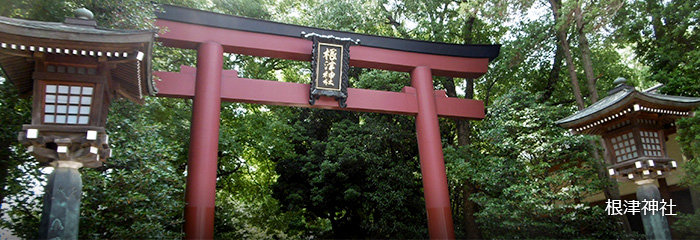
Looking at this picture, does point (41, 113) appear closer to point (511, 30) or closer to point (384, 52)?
point (384, 52)

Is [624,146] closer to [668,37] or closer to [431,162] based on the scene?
[431,162]

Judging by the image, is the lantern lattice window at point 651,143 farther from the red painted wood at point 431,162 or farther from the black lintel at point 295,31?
the black lintel at point 295,31

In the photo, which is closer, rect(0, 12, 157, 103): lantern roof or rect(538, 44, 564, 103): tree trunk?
rect(0, 12, 157, 103): lantern roof

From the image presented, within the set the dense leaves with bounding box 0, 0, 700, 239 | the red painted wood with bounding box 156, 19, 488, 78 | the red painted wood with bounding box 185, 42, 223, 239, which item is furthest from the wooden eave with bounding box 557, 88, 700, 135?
the red painted wood with bounding box 185, 42, 223, 239

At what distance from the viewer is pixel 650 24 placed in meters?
8.99

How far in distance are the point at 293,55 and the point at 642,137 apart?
20.2ft

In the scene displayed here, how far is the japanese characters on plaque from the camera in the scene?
26.3 feet

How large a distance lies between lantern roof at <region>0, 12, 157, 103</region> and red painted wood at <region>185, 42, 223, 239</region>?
2671 mm

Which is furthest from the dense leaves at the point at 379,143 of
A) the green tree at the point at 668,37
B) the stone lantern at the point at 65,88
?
the stone lantern at the point at 65,88

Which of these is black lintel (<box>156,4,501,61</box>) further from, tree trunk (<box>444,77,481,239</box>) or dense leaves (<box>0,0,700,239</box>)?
tree trunk (<box>444,77,481,239</box>)

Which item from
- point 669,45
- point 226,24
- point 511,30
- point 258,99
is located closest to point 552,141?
point 669,45

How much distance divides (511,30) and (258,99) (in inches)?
324

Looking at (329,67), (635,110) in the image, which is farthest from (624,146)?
(329,67)

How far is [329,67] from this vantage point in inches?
319
